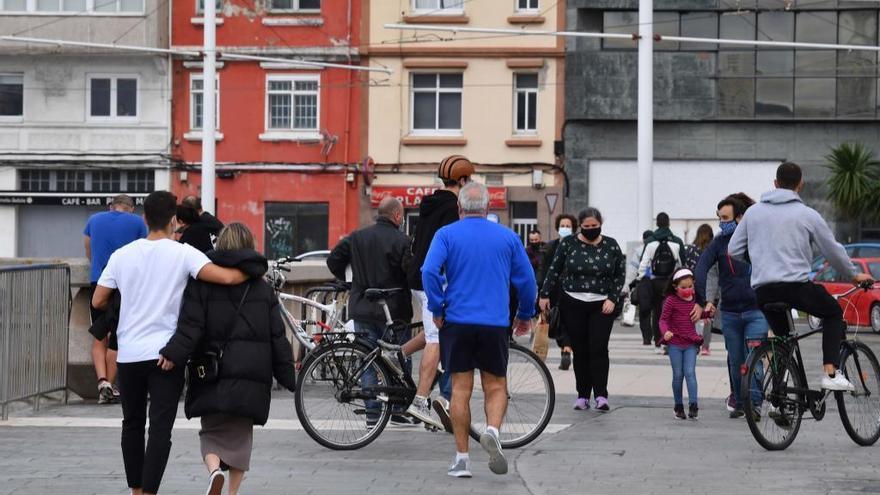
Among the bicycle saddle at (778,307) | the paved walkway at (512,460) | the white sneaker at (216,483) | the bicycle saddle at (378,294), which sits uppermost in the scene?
the bicycle saddle at (378,294)

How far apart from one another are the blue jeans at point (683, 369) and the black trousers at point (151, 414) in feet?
20.1

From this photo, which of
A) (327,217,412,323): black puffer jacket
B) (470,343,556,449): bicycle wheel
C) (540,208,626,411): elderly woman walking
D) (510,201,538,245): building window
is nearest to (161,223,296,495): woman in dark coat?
(470,343,556,449): bicycle wheel

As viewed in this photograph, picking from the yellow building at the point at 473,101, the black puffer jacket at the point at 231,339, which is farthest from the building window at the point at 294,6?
the black puffer jacket at the point at 231,339

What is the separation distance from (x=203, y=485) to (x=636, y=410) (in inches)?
222

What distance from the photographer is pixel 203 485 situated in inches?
389

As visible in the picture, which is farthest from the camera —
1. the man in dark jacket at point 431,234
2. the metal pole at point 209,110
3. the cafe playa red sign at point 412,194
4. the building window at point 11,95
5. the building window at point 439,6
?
the building window at point 11,95

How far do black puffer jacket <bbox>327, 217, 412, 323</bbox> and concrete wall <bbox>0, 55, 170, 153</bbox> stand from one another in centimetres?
3257

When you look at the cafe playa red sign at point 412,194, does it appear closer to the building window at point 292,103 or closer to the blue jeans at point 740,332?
the building window at point 292,103

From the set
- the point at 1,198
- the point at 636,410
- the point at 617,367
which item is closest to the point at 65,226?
the point at 1,198

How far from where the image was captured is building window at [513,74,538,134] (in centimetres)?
4372

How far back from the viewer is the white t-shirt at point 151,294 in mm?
8594

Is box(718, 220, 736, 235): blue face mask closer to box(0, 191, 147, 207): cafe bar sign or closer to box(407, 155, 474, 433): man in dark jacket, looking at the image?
box(407, 155, 474, 433): man in dark jacket

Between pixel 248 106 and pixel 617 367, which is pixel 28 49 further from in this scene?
pixel 617 367

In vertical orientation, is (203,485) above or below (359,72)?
below
